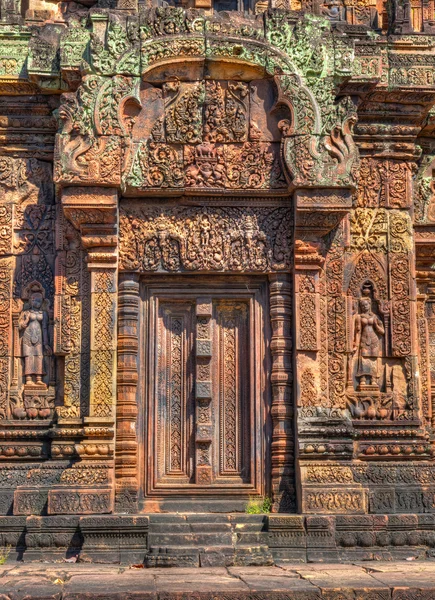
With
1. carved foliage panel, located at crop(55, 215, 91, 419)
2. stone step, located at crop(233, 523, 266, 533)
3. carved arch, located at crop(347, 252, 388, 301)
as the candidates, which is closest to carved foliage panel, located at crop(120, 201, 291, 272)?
carved foliage panel, located at crop(55, 215, 91, 419)

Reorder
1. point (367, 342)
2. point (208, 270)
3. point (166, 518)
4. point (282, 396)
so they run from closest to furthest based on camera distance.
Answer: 1. point (166, 518)
2. point (282, 396)
3. point (208, 270)
4. point (367, 342)

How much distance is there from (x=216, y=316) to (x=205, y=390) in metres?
0.89

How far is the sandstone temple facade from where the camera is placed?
10695 mm

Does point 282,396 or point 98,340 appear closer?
point 98,340

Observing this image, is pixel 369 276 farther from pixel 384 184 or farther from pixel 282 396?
pixel 282 396

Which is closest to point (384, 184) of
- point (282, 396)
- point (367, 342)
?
point (367, 342)

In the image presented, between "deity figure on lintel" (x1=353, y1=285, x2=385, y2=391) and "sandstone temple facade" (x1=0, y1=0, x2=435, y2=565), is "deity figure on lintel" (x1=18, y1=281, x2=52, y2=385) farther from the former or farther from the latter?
Answer: "deity figure on lintel" (x1=353, y1=285, x2=385, y2=391)

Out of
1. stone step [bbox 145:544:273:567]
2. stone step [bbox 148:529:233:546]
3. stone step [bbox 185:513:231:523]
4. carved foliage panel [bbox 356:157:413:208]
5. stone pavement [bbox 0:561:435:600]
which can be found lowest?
stone pavement [bbox 0:561:435:600]

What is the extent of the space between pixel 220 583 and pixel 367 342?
384cm

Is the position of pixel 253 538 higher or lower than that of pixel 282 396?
lower

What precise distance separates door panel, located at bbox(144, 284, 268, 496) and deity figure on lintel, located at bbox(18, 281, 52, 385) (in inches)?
46.3

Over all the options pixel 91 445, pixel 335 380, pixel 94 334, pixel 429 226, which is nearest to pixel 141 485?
pixel 91 445

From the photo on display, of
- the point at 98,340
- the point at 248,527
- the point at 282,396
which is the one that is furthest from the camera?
the point at 282,396

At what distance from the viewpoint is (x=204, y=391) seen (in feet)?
36.1
